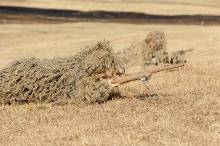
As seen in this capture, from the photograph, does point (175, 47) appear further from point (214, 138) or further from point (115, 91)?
point (214, 138)

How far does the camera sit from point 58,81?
44.1 feet

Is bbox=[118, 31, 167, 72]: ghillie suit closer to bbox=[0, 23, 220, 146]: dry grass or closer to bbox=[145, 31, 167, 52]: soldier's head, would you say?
bbox=[145, 31, 167, 52]: soldier's head

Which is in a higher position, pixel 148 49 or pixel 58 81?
pixel 58 81

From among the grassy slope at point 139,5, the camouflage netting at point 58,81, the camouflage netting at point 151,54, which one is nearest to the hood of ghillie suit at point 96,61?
the camouflage netting at point 58,81

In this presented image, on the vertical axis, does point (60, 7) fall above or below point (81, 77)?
below

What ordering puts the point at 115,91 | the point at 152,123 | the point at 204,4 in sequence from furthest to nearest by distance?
the point at 204,4 → the point at 115,91 → the point at 152,123

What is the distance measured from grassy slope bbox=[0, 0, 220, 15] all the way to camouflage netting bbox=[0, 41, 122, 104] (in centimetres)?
4510

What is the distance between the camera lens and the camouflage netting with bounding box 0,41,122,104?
1333cm

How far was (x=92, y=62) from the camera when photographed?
13594 mm

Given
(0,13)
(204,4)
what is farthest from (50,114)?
(204,4)

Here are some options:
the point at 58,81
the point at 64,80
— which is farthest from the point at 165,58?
the point at 58,81

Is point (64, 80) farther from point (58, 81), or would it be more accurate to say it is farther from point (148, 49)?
point (148, 49)

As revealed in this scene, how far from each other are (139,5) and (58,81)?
5069 cm

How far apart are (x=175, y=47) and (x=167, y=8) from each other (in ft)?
111
